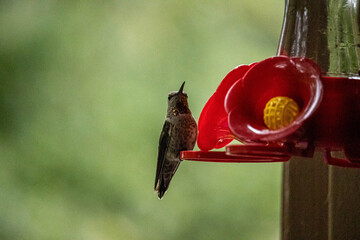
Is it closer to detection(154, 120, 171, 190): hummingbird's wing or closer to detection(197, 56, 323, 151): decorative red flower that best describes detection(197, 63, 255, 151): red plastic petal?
detection(197, 56, 323, 151): decorative red flower

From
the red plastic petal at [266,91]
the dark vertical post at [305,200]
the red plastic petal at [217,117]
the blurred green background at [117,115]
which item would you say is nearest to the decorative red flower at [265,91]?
the red plastic petal at [266,91]

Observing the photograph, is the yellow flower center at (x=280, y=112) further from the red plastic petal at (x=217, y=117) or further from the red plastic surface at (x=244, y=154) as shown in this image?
the red plastic petal at (x=217, y=117)

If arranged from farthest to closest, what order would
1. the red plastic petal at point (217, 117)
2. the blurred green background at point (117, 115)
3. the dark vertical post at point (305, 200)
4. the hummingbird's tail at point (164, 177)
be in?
1. the blurred green background at point (117, 115)
2. the hummingbird's tail at point (164, 177)
3. the dark vertical post at point (305, 200)
4. the red plastic petal at point (217, 117)

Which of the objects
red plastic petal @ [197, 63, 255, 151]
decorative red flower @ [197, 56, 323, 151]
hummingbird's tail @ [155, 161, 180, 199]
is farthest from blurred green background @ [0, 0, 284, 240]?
decorative red flower @ [197, 56, 323, 151]

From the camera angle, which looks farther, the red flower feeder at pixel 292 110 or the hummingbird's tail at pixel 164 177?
the hummingbird's tail at pixel 164 177

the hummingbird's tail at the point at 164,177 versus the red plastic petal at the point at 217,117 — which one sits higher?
the red plastic petal at the point at 217,117

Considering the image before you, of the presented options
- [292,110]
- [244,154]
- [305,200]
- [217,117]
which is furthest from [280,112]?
[305,200]

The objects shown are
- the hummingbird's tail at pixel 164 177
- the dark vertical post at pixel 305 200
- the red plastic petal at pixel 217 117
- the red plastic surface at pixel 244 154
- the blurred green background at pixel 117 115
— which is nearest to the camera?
the red plastic surface at pixel 244 154
